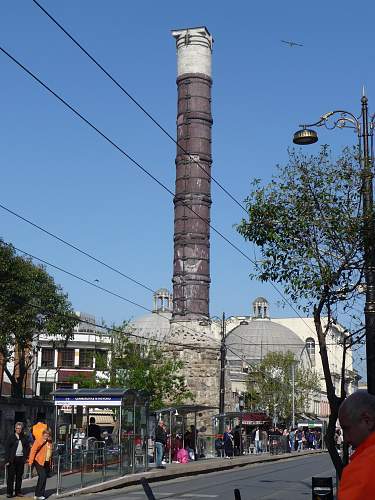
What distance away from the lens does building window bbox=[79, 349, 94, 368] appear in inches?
3644

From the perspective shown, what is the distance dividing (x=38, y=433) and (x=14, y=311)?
3221 centimetres

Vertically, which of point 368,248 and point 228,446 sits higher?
point 368,248

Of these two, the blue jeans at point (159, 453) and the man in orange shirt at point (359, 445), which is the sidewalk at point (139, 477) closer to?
the blue jeans at point (159, 453)

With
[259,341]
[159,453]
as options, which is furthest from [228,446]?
[259,341]

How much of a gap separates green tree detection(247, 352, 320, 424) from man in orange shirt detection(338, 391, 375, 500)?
87339 millimetres

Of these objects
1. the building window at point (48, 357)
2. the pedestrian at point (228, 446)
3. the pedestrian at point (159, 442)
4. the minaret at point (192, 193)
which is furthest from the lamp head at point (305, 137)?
the building window at point (48, 357)

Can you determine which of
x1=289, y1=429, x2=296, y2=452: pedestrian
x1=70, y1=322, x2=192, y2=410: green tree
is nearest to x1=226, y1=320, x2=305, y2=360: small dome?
x1=70, y1=322, x2=192, y2=410: green tree

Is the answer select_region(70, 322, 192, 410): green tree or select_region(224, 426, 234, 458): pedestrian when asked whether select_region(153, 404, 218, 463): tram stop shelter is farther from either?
select_region(70, 322, 192, 410): green tree

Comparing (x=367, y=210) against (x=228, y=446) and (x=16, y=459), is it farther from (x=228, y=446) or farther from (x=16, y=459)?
(x=228, y=446)

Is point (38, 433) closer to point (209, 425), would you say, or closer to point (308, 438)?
point (209, 425)

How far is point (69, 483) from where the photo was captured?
19203 millimetres

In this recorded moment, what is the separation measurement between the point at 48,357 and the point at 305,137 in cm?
8197

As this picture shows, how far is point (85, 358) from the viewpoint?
93438 millimetres

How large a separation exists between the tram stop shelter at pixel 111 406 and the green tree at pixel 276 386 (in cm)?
6554
